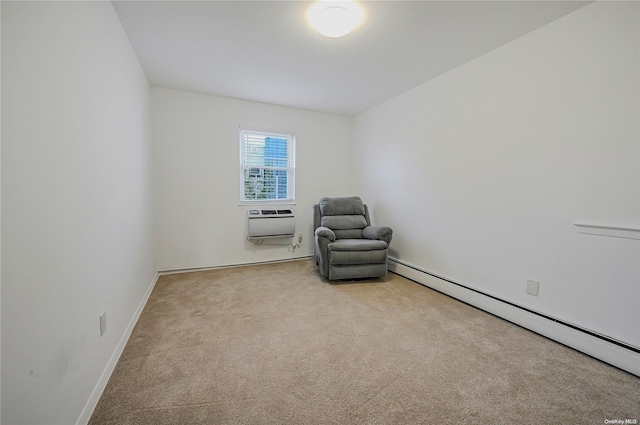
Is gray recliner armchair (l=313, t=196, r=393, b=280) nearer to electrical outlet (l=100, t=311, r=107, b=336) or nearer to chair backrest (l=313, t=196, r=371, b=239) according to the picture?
chair backrest (l=313, t=196, r=371, b=239)

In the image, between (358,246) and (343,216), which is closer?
(358,246)

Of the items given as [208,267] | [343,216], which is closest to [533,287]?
[343,216]

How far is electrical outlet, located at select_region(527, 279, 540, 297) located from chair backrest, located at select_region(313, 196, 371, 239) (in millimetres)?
1946

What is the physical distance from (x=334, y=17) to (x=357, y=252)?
2296mm

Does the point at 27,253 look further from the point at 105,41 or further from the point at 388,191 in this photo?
the point at 388,191

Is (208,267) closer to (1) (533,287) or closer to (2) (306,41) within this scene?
(2) (306,41)

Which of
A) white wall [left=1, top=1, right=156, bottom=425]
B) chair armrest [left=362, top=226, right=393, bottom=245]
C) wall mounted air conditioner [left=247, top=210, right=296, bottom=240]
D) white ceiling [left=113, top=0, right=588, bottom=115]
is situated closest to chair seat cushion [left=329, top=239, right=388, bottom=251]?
chair armrest [left=362, top=226, right=393, bottom=245]

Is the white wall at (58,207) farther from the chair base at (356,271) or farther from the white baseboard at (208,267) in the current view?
the chair base at (356,271)

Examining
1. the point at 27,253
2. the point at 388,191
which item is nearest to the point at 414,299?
the point at 388,191

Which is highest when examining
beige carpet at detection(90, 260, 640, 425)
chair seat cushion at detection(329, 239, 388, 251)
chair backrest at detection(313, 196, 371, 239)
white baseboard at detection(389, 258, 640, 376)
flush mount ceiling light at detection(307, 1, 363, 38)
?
flush mount ceiling light at detection(307, 1, 363, 38)

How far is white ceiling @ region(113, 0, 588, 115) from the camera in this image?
1.90 meters

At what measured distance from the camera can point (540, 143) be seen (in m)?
2.14

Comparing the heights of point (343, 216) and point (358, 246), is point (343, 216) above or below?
above

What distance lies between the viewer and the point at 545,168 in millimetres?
2119
